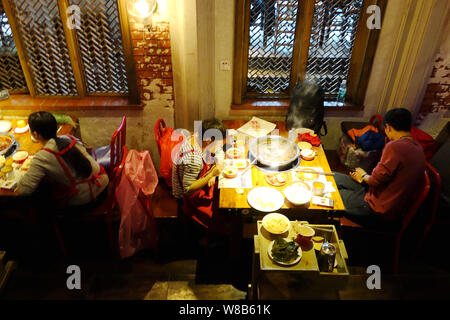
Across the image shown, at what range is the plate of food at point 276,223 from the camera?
2.66m

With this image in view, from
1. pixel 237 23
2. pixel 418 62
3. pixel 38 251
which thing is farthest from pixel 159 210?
pixel 418 62

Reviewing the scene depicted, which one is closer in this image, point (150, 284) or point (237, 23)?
point (150, 284)

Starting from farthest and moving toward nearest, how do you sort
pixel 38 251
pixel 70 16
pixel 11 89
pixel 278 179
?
1. pixel 11 89
2. pixel 70 16
3. pixel 38 251
4. pixel 278 179

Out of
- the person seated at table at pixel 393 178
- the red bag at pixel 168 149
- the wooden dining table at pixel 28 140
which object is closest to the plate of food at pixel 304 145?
the person seated at table at pixel 393 178

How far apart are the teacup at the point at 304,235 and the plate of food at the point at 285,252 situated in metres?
0.07

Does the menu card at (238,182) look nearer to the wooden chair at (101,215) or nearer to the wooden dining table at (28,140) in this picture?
the wooden chair at (101,215)

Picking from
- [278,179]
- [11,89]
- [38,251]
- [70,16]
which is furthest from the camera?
[11,89]

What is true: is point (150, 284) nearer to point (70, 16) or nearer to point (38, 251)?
point (38, 251)

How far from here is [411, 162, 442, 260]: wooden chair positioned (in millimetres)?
2842

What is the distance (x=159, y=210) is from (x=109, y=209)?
0.83m

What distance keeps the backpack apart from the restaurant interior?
19 mm

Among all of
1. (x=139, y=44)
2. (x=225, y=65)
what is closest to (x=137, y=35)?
(x=139, y=44)

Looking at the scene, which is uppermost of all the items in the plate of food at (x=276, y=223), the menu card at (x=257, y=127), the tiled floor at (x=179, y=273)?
the menu card at (x=257, y=127)

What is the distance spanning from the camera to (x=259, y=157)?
3.41 meters
